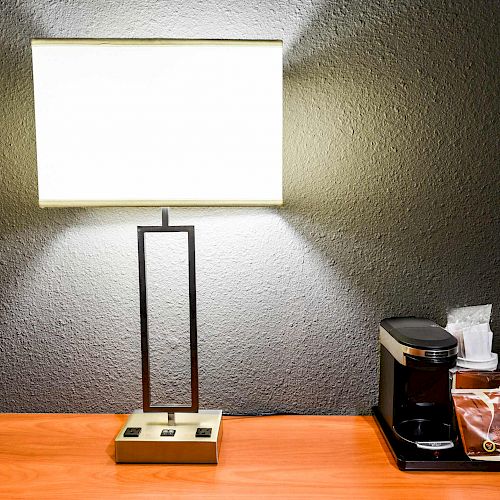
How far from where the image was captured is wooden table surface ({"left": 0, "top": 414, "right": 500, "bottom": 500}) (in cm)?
108

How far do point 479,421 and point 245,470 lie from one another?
48 cm

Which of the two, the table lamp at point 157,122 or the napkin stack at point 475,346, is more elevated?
the table lamp at point 157,122

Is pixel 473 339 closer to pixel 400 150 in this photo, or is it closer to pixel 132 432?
pixel 400 150

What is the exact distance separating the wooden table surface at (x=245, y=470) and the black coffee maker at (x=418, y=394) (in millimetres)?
32

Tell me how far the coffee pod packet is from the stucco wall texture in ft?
0.89

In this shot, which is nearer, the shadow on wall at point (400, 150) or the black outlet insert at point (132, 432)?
the black outlet insert at point (132, 432)

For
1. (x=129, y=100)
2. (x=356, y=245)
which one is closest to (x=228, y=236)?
(x=356, y=245)

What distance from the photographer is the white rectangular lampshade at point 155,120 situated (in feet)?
3.50

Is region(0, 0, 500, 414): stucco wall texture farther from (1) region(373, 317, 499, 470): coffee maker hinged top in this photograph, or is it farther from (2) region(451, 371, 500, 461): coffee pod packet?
(2) region(451, 371, 500, 461): coffee pod packet

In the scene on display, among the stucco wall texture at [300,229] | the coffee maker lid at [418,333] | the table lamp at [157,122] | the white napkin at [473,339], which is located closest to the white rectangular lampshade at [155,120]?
the table lamp at [157,122]

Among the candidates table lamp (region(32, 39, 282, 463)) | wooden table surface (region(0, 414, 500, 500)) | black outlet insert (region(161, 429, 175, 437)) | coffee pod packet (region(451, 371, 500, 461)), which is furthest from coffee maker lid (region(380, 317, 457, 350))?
black outlet insert (region(161, 429, 175, 437))

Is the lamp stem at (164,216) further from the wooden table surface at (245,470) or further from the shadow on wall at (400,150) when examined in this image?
the wooden table surface at (245,470)

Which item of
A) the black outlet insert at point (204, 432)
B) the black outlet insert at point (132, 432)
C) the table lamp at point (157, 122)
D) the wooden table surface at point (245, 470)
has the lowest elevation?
the wooden table surface at point (245, 470)

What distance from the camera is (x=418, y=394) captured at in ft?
4.22
